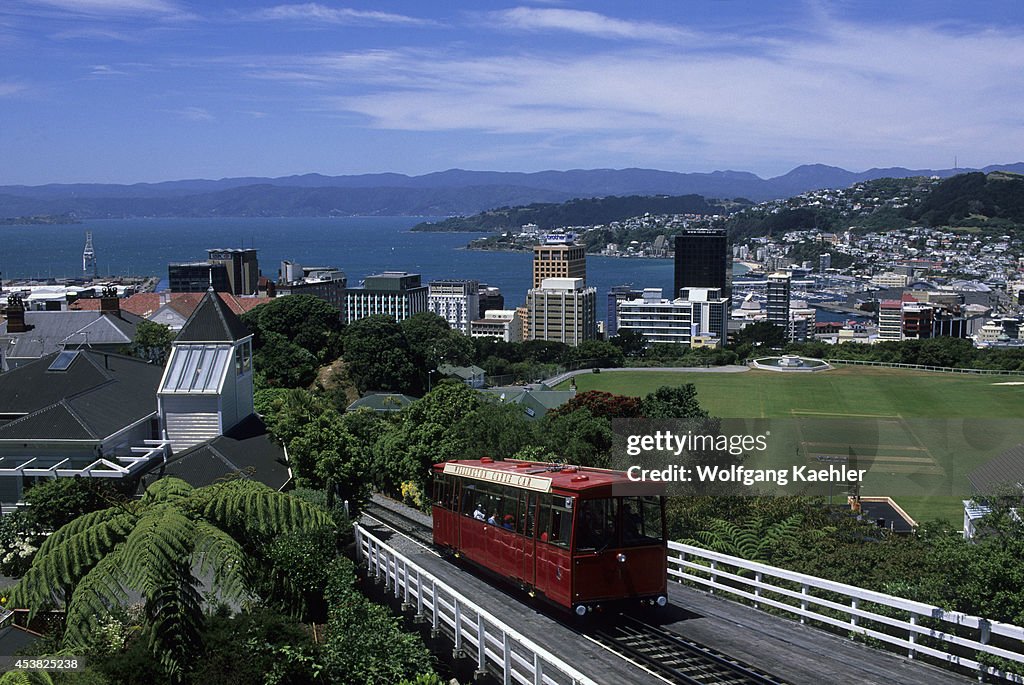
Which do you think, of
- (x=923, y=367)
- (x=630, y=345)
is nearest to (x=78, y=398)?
(x=923, y=367)

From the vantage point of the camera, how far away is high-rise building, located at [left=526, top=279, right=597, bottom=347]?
558ft

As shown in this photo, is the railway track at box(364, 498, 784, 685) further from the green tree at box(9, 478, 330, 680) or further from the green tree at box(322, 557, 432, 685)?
the green tree at box(9, 478, 330, 680)

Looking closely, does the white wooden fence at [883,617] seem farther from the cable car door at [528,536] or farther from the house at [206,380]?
the house at [206,380]

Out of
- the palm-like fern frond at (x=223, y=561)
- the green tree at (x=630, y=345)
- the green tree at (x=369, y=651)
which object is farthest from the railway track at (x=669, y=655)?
the green tree at (x=630, y=345)

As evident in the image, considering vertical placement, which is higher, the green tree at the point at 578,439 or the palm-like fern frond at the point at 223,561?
the palm-like fern frond at the point at 223,561

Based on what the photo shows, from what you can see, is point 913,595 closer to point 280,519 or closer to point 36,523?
point 280,519

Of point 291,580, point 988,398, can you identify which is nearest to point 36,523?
point 291,580

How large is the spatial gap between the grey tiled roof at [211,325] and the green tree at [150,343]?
2119 cm

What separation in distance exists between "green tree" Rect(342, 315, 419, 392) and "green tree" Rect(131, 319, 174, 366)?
11.4 m

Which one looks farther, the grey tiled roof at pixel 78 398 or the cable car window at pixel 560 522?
the grey tiled roof at pixel 78 398

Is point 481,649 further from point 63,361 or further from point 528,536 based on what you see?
point 63,361

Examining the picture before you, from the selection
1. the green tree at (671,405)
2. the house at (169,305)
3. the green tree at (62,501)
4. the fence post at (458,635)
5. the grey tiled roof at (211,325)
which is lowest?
the green tree at (671,405)

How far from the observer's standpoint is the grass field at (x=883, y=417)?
41.4 metres

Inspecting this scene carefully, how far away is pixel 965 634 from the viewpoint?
38.0 feet
